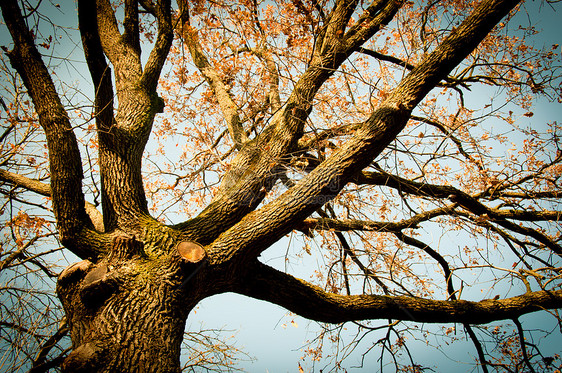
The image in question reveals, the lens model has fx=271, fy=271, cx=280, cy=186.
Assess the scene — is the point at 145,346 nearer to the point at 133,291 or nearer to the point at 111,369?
the point at 111,369

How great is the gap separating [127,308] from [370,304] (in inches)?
83.8

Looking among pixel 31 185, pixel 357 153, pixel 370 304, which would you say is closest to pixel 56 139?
pixel 31 185

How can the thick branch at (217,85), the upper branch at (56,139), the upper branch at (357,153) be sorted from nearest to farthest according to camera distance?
1. the upper branch at (56,139)
2. the upper branch at (357,153)
3. the thick branch at (217,85)

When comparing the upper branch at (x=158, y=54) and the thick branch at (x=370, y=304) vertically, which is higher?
the upper branch at (x=158, y=54)

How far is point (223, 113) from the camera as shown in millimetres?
4113

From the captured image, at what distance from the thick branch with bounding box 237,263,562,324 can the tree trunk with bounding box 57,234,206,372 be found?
677 millimetres

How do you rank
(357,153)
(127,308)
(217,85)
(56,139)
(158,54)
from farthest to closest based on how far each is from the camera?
1. (217,85)
2. (158,54)
3. (357,153)
4. (56,139)
5. (127,308)

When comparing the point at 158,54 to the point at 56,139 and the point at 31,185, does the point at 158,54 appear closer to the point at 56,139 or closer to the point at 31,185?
the point at 56,139

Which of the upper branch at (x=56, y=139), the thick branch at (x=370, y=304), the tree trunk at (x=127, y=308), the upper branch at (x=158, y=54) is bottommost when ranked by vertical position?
the tree trunk at (x=127, y=308)

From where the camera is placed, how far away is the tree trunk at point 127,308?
5.57 feet

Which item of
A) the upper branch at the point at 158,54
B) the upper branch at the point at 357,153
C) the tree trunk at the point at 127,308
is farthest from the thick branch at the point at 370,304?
the upper branch at the point at 158,54

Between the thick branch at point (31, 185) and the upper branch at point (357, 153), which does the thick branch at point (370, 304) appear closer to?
the upper branch at point (357, 153)

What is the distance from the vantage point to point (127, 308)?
1.94m

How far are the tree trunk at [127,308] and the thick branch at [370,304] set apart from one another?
677mm
